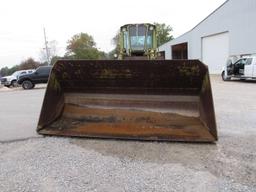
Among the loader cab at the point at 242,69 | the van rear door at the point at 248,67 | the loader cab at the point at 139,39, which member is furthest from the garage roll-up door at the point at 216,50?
the loader cab at the point at 139,39

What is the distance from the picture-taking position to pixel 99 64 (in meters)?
5.88

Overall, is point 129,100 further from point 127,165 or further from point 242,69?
point 242,69

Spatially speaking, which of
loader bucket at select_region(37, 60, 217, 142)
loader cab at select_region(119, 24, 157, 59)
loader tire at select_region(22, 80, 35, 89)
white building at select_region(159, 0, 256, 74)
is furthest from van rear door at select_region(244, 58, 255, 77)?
loader bucket at select_region(37, 60, 217, 142)

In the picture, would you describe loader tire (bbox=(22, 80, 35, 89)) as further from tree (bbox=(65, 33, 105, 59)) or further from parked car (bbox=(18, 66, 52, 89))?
tree (bbox=(65, 33, 105, 59))

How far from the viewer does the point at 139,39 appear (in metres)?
13.5

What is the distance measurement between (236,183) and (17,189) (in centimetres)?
244

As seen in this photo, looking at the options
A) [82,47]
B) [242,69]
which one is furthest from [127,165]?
[82,47]

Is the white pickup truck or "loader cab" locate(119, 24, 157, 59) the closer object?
"loader cab" locate(119, 24, 157, 59)

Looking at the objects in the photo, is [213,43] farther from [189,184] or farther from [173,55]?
[189,184]

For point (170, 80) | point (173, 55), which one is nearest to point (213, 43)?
point (173, 55)

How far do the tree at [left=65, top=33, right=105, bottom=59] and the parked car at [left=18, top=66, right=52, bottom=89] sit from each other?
53.8 m

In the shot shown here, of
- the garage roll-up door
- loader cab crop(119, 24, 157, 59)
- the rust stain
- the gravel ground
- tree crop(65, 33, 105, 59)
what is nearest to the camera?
the gravel ground

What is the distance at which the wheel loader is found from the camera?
18.1 ft

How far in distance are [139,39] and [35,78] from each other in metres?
11.9
